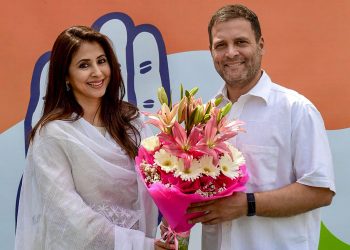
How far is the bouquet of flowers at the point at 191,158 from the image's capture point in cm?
130

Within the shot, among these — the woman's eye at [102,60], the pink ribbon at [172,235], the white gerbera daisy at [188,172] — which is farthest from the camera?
the woman's eye at [102,60]

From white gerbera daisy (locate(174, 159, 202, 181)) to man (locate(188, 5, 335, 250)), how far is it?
0.49 feet

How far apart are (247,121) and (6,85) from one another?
127 centimetres

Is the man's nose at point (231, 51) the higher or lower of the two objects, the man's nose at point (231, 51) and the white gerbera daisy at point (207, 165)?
the higher

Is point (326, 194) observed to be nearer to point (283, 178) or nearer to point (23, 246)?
point (283, 178)

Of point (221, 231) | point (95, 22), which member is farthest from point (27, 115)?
point (221, 231)

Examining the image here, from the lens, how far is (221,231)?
1.60 meters

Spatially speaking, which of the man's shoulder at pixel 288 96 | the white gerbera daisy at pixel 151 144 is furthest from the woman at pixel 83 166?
the man's shoulder at pixel 288 96

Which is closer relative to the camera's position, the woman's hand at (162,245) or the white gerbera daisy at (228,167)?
the white gerbera daisy at (228,167)

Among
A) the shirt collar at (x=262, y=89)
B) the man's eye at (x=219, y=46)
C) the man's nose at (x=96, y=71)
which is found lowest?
the shirt collar at (x=262, y=89)

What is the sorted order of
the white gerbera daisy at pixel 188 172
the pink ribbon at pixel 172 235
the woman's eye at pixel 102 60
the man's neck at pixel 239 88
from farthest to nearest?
1. the woman's eye at pixel 102 60
2. the man's neck at pixel 239 88
3. the pink ribbon at pixel 172 235
4. the white gerbera daisy at pixel 188 172

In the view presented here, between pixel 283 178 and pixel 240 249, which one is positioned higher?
pixel 283 178

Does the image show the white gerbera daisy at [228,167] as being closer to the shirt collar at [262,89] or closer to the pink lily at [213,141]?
the pink lily at [213,141]

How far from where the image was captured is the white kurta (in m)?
1.61
